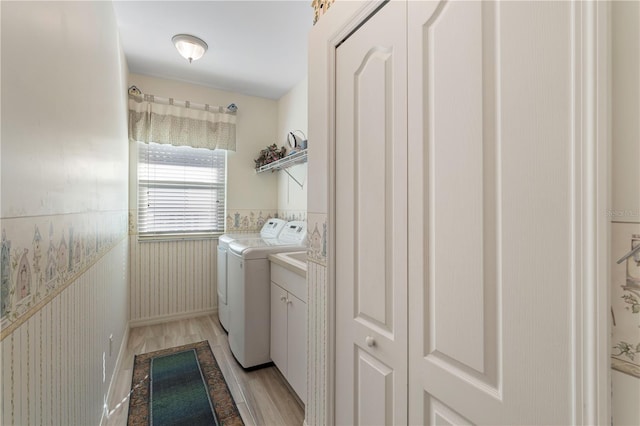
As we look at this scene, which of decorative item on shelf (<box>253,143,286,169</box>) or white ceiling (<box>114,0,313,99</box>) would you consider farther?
decorative item on shelf (<box>253,143,286,169</box>)

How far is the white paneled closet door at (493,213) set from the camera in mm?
511

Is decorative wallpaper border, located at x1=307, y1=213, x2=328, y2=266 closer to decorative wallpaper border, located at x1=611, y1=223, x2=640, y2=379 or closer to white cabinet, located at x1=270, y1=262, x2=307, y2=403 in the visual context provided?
white cabinet, located at x1=270, y1=262, x2=307, y2=403

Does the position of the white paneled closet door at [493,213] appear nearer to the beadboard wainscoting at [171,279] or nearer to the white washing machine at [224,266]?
the white washing machine at [224,266]

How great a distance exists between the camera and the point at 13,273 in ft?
2.09

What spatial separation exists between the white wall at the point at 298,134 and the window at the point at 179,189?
720 mm

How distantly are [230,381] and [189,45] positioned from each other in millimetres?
2620

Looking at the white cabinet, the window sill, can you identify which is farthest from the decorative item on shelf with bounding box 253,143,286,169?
the white cabinet

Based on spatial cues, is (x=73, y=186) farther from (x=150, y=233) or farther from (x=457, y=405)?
(x=150, y=233)

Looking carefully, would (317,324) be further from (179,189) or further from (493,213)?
(179,189)

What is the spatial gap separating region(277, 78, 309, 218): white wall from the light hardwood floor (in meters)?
1.48

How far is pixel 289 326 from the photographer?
1810mm

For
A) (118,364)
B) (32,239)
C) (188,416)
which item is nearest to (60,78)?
(32,239)

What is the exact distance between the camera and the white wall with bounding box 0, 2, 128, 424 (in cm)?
64

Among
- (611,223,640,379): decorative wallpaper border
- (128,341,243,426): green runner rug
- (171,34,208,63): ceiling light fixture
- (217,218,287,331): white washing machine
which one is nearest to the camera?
(611,223,640,379): decorative wallpaper border
